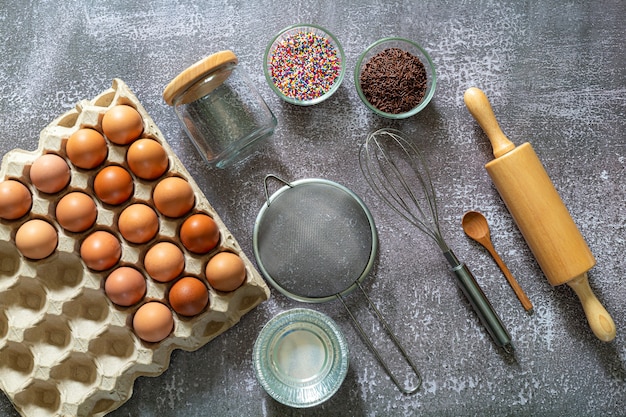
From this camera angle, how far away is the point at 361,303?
109 centimetres

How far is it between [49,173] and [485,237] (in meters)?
0.82

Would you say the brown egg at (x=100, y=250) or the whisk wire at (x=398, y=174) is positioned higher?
the brown egg at (x=100, y=250)

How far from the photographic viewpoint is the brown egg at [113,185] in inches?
37.4

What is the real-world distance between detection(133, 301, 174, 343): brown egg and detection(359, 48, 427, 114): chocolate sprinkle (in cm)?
55

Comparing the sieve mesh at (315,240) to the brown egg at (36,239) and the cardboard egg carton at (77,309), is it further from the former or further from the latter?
the brown egg at (36,239)

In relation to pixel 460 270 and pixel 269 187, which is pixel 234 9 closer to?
pixel 269 187

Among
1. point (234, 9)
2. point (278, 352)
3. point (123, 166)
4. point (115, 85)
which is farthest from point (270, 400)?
point (234, 9)

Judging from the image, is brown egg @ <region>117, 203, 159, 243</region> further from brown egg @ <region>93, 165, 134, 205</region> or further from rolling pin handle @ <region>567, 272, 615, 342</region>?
rolling pin handle @ <region>567, 272, 615, 342</region>

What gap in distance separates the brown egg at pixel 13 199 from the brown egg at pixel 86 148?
0.32 ft

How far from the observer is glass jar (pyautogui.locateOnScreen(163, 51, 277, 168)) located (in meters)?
1.04

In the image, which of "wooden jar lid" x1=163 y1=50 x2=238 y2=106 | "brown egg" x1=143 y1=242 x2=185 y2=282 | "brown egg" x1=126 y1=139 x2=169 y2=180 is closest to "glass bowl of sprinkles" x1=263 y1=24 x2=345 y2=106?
"wooden jar lid" x1=163 y1=50 x2=238 y2=106

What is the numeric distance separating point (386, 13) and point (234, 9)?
316 millimetres

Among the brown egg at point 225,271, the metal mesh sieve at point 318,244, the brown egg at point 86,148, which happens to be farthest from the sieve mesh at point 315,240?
the brown egg at point 86,148

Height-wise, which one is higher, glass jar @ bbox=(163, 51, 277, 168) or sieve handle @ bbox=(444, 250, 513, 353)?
glass jar @ bbox=(163, 51, 277, 168)
